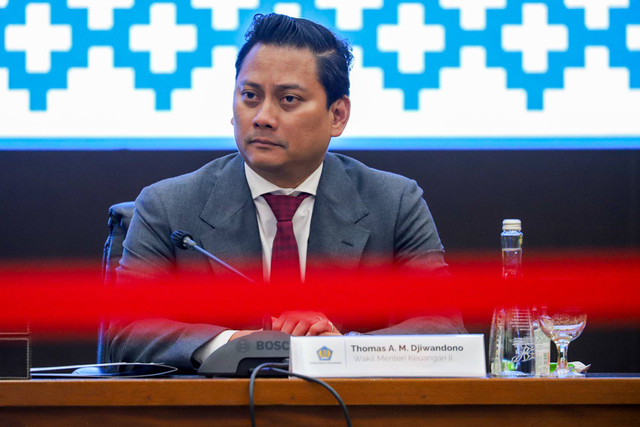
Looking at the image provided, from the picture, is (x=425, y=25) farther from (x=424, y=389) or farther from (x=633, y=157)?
(x=424, y=389)

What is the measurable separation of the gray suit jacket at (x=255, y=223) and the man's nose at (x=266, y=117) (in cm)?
17

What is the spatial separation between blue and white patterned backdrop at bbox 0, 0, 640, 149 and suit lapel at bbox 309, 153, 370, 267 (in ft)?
2.23

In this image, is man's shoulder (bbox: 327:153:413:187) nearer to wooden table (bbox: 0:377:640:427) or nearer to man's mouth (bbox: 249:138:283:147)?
man's mouth (bbox: 249:138:283:147)

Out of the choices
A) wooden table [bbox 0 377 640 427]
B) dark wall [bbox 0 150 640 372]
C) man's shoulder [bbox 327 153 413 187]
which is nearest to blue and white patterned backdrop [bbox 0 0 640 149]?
dark wall [bbox 0 150 640 372]

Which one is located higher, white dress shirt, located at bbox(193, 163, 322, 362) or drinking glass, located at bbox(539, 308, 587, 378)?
white dress shirt, located at bbox(193, 163, 322, 362)

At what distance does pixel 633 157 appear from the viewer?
2.88 m

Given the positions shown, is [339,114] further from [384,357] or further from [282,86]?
[384,357]

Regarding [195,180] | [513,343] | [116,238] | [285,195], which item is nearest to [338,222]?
[285,195]

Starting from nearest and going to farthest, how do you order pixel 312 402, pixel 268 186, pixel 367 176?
1. pixel 312 402
2. pixel 268 186
3. pixel 367 176

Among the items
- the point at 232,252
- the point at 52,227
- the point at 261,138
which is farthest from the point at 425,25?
the point at 52,227

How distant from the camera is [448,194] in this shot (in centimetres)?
292

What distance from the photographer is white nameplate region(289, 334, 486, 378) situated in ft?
3.65

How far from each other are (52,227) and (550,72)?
70.5 inches

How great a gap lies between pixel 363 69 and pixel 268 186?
85 centimetres
